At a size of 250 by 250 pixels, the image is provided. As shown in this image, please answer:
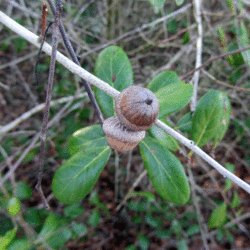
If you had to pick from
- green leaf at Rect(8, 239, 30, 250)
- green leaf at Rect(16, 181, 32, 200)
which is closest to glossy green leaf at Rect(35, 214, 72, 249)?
green leaf at Rect(8, 239, 30, 250)

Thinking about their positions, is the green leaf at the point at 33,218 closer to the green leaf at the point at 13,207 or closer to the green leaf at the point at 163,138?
the green leaf at the point at 13,207

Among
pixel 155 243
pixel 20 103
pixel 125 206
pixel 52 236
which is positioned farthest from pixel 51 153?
pixel 155 243

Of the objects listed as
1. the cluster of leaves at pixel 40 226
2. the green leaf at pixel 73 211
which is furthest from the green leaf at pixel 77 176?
the green leaf at pixel 73 211

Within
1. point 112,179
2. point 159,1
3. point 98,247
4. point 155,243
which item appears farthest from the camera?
point 112,179

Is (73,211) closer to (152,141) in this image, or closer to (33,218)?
(33,218)

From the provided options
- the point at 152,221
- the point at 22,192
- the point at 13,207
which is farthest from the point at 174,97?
the point at 152,221

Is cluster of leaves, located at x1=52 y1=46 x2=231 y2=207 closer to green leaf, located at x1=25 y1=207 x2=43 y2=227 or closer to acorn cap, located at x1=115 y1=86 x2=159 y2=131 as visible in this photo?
acorn cap, located at x1=115 y1=86 x2=159 y2=131

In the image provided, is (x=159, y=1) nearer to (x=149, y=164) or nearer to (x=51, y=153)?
(x=149, y=164)
